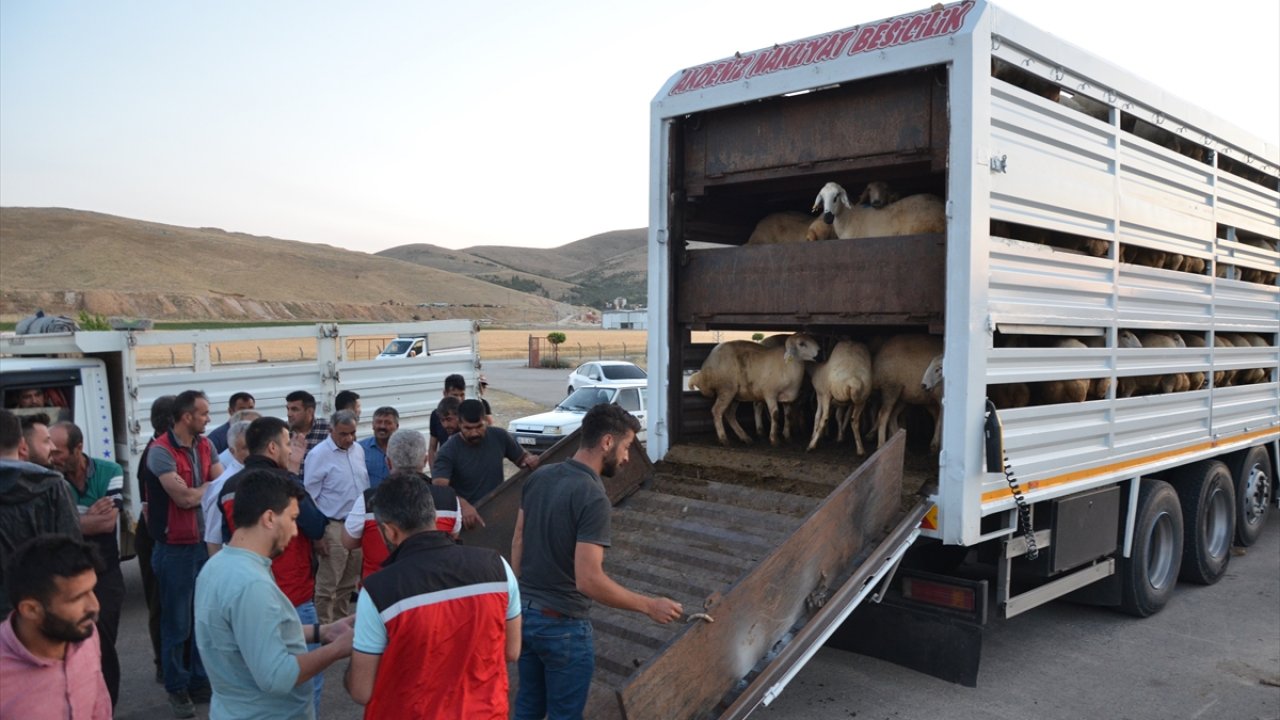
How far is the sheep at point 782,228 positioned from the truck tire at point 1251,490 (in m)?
4.98

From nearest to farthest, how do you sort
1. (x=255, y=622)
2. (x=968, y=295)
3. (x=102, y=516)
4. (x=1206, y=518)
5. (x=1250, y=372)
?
1. (x=255, y=622)
2. (x=968, y=295)
3. (x=102, y=516)
4. (x=1206, y=518)
5. (x=1250, y=372)

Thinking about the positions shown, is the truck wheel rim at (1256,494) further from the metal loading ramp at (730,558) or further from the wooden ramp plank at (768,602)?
the wooden ramp plank at (768,602)

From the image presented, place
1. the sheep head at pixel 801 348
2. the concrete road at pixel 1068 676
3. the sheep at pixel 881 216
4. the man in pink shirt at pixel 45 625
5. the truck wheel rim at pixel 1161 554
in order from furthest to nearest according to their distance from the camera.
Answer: the truck wheel rim at pixel 1161 554 → the sheep head at pixel 801 348 → the sheep at pixel 881 216 → the concrete road at pixel 1068 676 → the man in pink shirt at pixel 45 625

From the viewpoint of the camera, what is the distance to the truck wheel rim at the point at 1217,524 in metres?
7.46

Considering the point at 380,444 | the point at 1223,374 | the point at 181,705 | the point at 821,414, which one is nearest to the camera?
the point at 181,705

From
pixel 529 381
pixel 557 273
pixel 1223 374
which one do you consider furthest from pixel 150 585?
pixel 557 273

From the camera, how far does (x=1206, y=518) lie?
7.46 m

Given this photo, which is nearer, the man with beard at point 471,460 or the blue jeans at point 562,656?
Answer: the blue jeans at point 562,656

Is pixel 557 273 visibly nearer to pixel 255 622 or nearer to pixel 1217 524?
pixel 1217 524

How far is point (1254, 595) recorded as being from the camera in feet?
24.1

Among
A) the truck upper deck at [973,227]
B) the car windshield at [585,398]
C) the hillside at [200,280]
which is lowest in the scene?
the car windshield at [585,398]

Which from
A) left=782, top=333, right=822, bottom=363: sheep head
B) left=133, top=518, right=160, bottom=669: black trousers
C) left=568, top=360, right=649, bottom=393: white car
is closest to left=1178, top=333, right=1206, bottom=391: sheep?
left=782, top=333, right=822, bottom=363: sheep head

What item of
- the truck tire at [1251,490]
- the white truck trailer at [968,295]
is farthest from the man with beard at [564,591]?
the truck tire at [1251,490]

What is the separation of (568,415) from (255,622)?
11.9m
